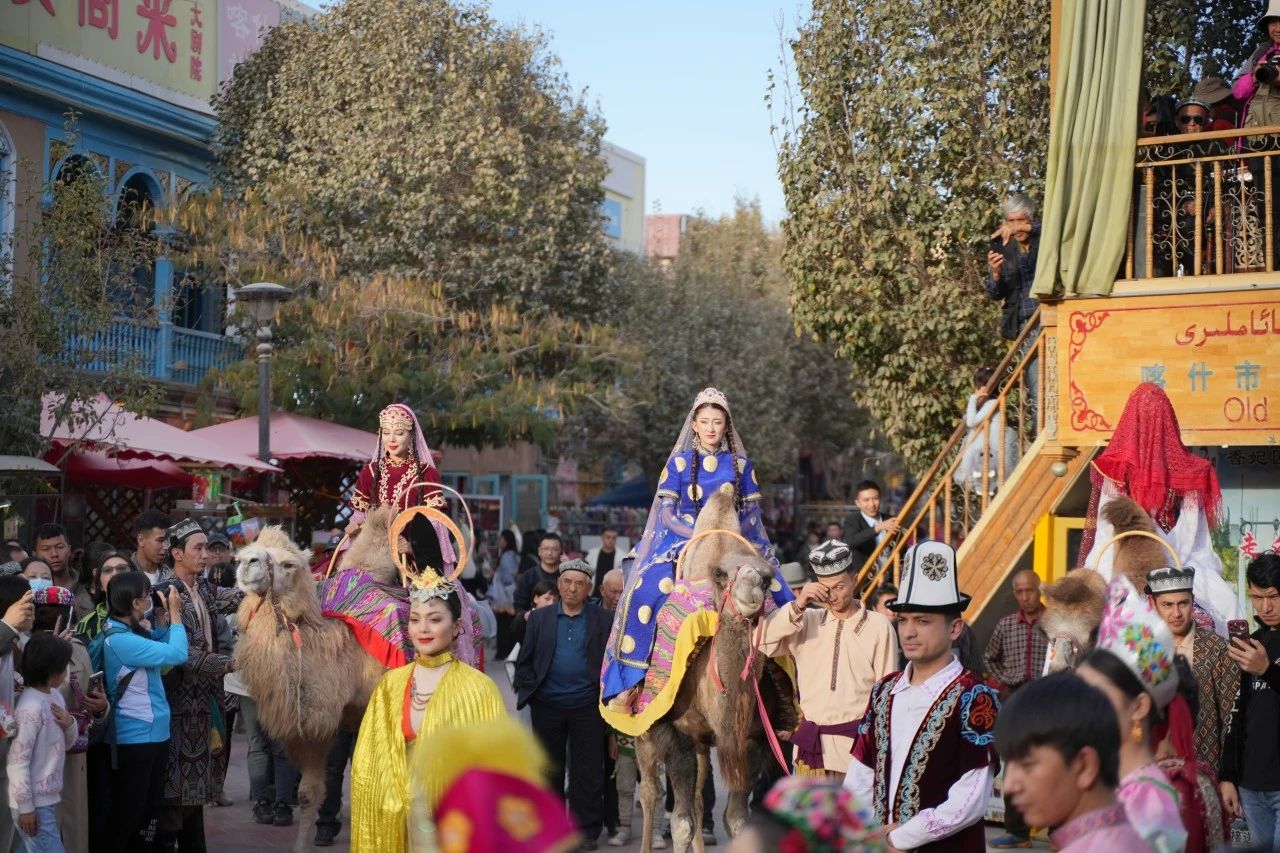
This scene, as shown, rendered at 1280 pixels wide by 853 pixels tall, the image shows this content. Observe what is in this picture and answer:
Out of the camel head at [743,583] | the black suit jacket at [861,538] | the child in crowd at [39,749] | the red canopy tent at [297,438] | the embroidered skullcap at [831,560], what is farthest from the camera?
the red canopy tent at [297,438]

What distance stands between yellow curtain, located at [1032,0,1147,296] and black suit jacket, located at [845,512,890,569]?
A: 2444 mm

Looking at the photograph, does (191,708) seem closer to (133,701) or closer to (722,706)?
(133,701)

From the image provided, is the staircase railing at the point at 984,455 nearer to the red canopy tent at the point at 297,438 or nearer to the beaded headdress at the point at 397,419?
the beaded headdress at the point at 397,419

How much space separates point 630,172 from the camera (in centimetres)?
4750


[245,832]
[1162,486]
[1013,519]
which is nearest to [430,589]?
[245,832]

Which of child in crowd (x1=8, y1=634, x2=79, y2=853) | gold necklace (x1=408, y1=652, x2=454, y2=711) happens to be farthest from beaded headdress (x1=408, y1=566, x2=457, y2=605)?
child in crowd (x1=8, y1=634, x2=79, y2=853)

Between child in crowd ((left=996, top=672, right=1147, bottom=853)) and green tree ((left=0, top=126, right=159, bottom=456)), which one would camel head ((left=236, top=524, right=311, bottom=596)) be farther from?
green tree ((left=0, top=126, right=159, bottom=456))

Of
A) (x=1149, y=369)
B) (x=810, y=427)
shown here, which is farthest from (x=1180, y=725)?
(x=810, y=427)

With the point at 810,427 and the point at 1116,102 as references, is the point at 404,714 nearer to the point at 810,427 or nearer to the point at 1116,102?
the point at 1116,102

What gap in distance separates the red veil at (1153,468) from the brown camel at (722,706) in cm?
216

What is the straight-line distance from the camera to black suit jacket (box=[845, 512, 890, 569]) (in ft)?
44.6

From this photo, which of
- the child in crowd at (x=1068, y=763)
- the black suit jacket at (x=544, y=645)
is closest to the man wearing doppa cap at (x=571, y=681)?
the black suit jacket at (x=544, y=645)

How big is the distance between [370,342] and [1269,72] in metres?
13.3

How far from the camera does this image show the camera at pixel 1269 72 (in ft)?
41.0
